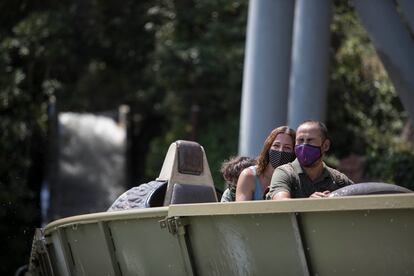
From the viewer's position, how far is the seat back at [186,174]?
23.3 feet

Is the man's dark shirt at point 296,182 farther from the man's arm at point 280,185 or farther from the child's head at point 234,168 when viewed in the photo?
the child's head at point 234,168

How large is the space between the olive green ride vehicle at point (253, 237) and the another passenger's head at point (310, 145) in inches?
27.1

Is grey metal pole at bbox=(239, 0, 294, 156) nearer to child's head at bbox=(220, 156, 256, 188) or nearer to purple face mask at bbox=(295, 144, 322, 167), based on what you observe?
child's head at bbox=(220, 156, 256, 188)

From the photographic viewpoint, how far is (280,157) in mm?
6227

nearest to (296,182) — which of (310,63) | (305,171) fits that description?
(305,171)

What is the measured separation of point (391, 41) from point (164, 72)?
9170 millimetres

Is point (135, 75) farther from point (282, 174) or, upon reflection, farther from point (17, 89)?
point (282, 174)

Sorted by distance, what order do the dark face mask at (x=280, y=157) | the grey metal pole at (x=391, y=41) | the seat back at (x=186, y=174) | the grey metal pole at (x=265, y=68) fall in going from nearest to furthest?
the dark face mask at (x=280, y=157), the seat back at (x=186, y=174), the grey metal pole at (x=391, y=41), the grey metal pole at (x=265, y=68)

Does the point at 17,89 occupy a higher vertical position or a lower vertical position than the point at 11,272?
higher

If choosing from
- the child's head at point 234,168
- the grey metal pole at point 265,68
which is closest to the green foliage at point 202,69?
the grey metal pole at point 265,68

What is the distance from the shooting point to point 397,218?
437 centimetres

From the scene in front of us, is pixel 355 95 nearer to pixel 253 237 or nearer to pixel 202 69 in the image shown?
pixel 202 69

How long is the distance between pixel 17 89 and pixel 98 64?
13.5 feet

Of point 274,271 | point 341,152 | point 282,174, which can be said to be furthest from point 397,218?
point 341,152
